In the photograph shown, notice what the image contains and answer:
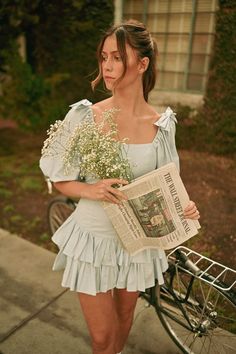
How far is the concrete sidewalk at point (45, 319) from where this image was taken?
2406 mm

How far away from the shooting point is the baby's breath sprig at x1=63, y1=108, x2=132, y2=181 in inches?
54.1

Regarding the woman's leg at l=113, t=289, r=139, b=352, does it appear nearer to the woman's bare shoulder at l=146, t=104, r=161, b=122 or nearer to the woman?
the woman

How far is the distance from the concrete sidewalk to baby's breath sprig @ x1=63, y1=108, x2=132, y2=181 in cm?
157

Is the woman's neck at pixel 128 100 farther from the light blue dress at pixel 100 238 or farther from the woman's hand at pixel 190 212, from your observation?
the woman's hand at pixel 190 212

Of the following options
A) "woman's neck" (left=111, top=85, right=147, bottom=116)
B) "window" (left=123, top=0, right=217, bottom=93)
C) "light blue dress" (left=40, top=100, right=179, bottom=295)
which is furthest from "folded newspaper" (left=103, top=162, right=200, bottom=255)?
"window" (left=123, top=0, right=217, bottom=93)

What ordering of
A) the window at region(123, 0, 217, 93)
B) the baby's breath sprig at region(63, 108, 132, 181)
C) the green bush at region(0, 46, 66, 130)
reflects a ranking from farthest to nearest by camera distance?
the green bush at region(0, 46, 66, 130), the window at region(123, 0, 217, 93), the baby's breath sprig at region(63, 108, 132, 181)

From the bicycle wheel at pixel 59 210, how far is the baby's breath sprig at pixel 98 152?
5.91 ft

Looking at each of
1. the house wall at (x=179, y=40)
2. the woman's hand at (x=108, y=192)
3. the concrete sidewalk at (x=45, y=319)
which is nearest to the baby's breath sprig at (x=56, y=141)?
the woman's hand at (x=108, y=192)

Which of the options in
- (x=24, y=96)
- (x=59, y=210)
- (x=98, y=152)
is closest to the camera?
(x=98, y=152)

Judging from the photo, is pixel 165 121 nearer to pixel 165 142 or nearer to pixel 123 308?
pixel 165 142

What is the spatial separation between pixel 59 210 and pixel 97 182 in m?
2.08

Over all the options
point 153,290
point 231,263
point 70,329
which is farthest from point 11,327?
point 231,263

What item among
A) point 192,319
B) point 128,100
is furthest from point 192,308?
point 128,100

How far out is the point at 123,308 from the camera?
1951 mm
